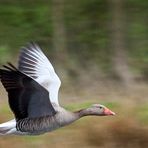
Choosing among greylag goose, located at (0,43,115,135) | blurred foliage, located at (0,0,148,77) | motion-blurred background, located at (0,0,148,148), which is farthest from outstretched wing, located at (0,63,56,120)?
blurred foliage, located at (0,0,148,77)

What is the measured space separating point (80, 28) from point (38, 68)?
6354 mm

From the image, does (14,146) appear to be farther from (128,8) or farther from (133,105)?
(128,8)

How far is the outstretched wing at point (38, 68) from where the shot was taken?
8.82 meters

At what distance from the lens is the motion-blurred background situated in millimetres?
12969

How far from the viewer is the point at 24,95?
8.47 metres

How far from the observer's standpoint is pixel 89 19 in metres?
15.4

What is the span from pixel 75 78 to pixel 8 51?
116 cm

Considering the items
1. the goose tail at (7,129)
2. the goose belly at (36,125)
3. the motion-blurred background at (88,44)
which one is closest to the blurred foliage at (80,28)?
the motion-blurred background at (88,44)

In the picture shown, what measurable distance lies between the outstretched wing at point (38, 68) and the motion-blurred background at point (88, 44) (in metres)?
2.27

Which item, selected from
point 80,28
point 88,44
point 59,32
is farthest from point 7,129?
point 80,28

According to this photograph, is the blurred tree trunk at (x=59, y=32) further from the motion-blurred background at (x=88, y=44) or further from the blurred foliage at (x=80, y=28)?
the blurred foliage at (x=80, y=28)

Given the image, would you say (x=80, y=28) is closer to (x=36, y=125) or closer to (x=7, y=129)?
(x=36, y=125)

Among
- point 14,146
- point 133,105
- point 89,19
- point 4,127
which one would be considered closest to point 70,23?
point 89,19

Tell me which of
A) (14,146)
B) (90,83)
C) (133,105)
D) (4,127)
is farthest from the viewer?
(90,83)
